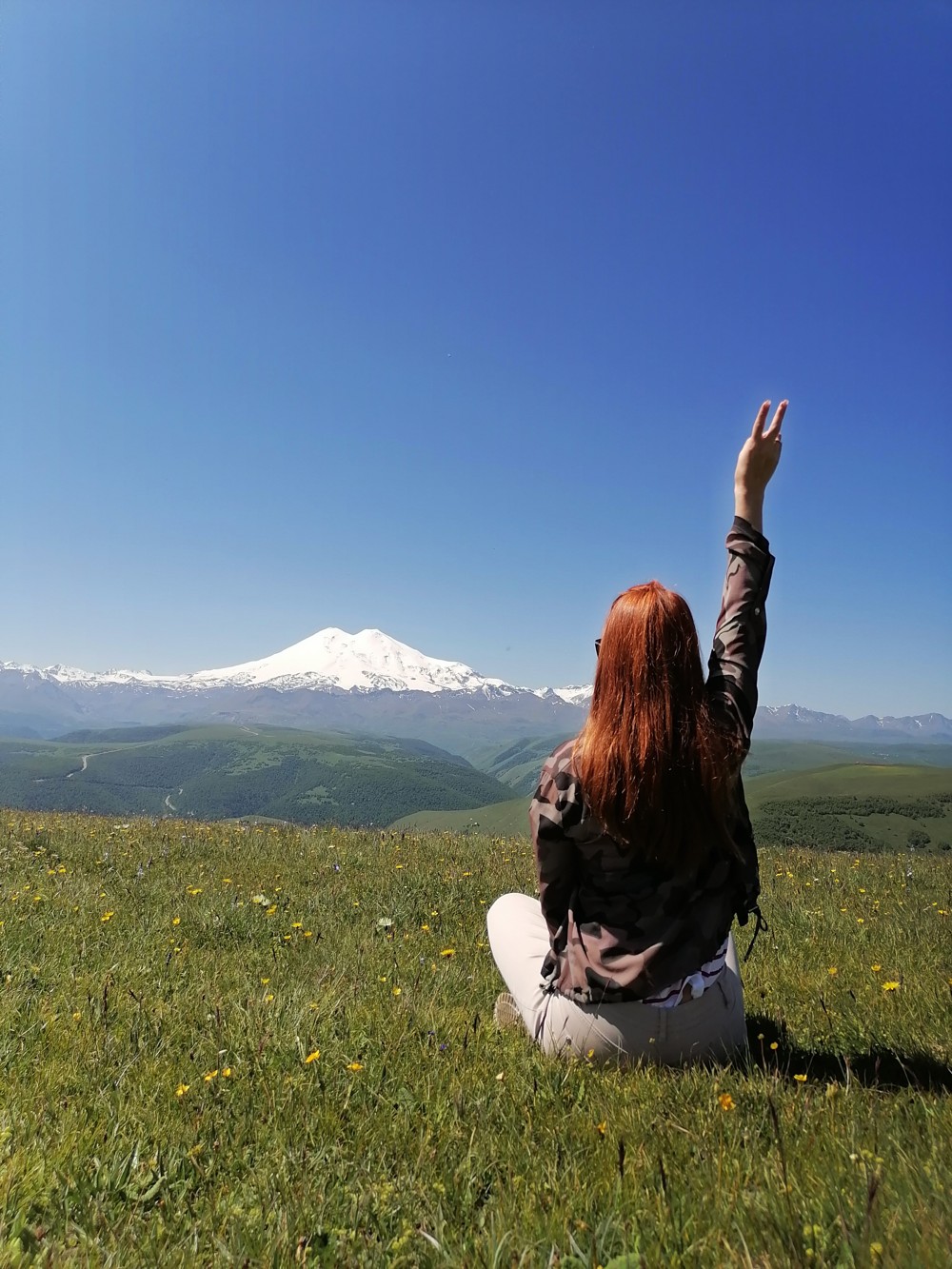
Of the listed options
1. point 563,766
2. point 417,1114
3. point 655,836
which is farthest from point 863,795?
point 417,1114

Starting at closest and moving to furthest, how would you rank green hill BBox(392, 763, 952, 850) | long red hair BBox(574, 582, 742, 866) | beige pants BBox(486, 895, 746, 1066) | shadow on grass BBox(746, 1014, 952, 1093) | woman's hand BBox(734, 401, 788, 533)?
1. long red hair BBox(574, 582, 742, 866)
2. shadow on grass BBox(746, 1014, 952, 1093)
3. beige pants BBox(486, 895, 746, 1066)
4. woman's hand BBox(734, 401, 788, 533)
5. green hill BBox(392, 763, 952, 850)

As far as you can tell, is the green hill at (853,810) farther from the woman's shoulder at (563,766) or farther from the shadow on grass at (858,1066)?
the woman's shoulder at (563,766)

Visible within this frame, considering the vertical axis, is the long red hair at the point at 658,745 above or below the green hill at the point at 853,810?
above

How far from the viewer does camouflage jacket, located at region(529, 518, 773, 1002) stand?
3.47 meters

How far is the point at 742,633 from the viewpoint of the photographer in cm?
361

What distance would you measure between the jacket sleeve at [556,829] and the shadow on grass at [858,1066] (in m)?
1.12

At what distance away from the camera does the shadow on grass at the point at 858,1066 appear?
3438 millimetres

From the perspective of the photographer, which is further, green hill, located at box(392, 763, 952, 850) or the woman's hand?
green hill, located at box(392, 763, 952, 850)

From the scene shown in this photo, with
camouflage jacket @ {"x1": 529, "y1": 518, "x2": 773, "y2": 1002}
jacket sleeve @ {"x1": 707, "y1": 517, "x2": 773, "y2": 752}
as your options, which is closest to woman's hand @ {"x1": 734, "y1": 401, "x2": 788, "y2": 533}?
jacket sleeve @ {"x1": 707, "y1": 517, "x2": 773, "y2": 752}

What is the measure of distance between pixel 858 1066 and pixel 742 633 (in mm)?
2396

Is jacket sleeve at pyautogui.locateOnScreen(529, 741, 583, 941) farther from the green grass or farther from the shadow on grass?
the green grass

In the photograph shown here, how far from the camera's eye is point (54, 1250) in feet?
7.50

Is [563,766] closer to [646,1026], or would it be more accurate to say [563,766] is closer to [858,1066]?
[646,1026]

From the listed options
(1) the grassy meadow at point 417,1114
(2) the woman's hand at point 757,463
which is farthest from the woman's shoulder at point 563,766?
(2) the woman's hand at point 757,463
